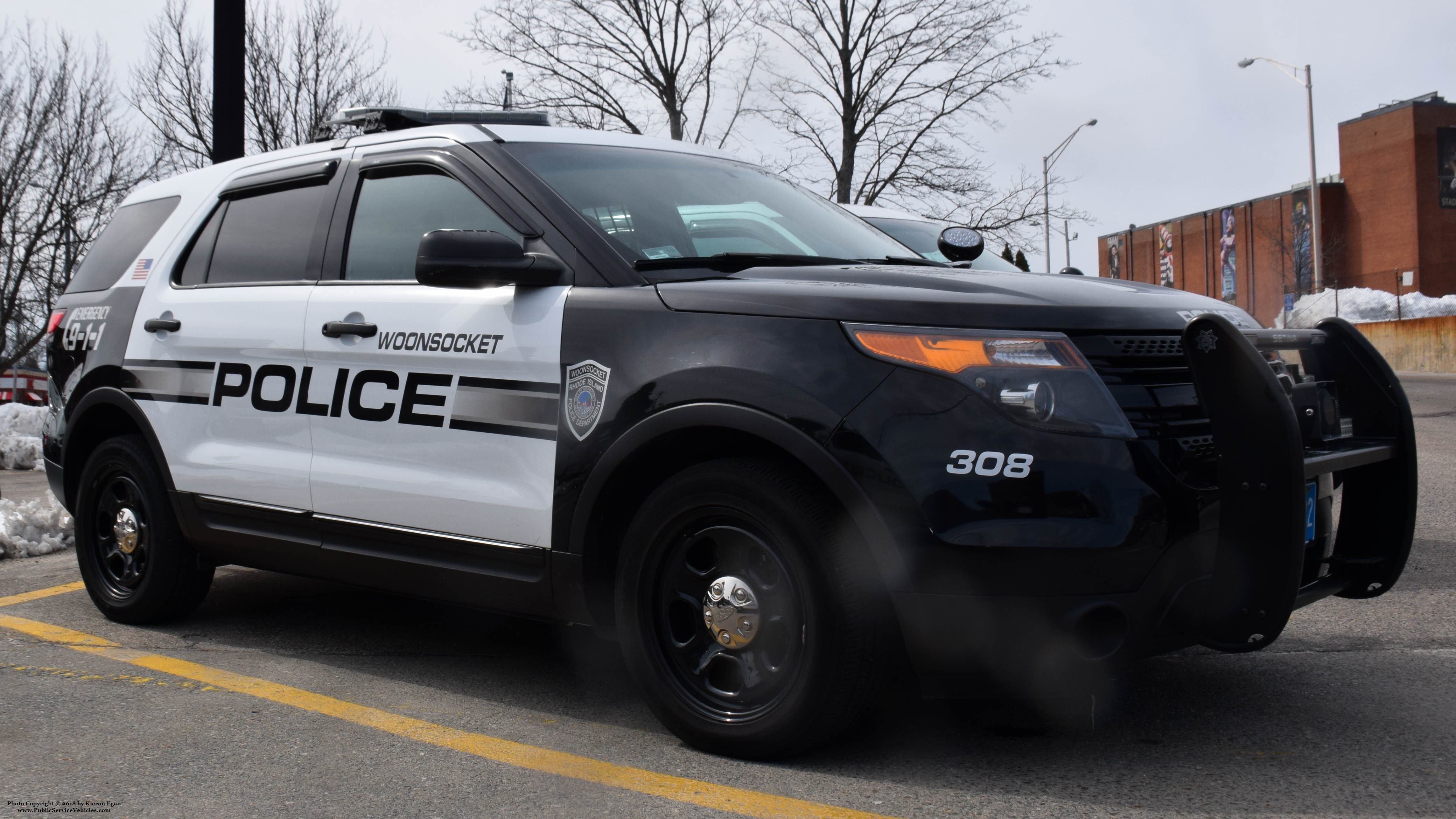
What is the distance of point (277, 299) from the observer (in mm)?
4457

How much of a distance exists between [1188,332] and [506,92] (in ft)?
78.4

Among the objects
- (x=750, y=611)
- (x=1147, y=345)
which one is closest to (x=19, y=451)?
(x=750, y=611)

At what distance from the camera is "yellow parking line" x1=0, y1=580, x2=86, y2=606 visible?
225 inches

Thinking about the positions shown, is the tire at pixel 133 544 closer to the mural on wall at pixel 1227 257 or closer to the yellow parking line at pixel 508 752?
the yellow parking line at pixel 508 752

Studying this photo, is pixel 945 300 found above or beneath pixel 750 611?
above

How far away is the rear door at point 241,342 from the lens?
4.37m

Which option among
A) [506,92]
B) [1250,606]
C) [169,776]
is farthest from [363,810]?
[506,92]

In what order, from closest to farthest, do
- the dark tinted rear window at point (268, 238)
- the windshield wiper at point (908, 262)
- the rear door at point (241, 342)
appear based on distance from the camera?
the windshield wiper at point (908, 262)
the rear door at point (241, 342)
the dark tinted rear window at point (268, 238)

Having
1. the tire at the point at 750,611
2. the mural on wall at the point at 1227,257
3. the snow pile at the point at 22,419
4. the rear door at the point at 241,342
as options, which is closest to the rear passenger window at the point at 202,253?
the rear door at the point at 241,342

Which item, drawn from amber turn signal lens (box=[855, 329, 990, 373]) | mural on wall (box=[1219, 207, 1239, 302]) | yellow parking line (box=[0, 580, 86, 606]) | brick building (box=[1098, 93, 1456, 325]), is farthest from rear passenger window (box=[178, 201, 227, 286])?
mural on wall (box=[1219, 207, 1239, 302])

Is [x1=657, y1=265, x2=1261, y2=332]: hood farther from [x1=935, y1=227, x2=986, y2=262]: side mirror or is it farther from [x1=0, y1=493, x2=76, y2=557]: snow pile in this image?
[x1=0, y1=493, x2=76, y2=557]: snow pile

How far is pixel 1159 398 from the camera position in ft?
10.0

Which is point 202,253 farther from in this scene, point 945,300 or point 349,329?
point 945,300

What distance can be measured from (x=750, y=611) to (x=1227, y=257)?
7895cm
